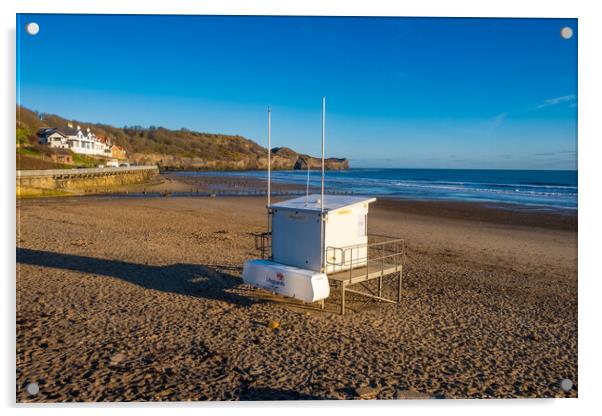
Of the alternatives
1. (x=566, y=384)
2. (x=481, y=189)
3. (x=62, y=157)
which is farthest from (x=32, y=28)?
(x=481, y=189)

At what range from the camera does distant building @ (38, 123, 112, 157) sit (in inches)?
2063

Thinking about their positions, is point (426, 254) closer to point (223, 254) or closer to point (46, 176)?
point (223, 254)

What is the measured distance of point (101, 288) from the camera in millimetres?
9672

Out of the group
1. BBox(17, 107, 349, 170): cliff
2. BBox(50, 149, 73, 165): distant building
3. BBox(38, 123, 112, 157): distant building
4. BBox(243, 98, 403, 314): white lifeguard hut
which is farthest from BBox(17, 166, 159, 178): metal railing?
BBox(17, 107, 349, 170): cliff

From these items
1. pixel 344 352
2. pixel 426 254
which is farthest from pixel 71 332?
pixel 426 254

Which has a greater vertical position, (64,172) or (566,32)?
(566,32)

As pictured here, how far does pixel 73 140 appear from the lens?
62500 mm

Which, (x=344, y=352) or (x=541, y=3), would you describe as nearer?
(x=541, y=3)

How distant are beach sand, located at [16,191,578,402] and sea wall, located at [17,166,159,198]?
56.5ft

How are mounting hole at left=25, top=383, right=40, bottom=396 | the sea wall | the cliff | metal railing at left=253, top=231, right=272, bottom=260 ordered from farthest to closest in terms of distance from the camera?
the cliff → the sea wall → metal railing at left=253, top=231, right=272, bottom=260 → mounting hole at left=25, top=383, right=40, bottom=396

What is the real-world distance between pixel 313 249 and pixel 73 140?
6280 centimetres

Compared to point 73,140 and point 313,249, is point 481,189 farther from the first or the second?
point 73,140

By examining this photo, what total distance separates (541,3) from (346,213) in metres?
4.20

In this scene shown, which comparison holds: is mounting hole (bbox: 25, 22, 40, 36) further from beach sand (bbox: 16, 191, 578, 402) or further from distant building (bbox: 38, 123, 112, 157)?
distant building (bbox: 38, 123, 112, 157)
